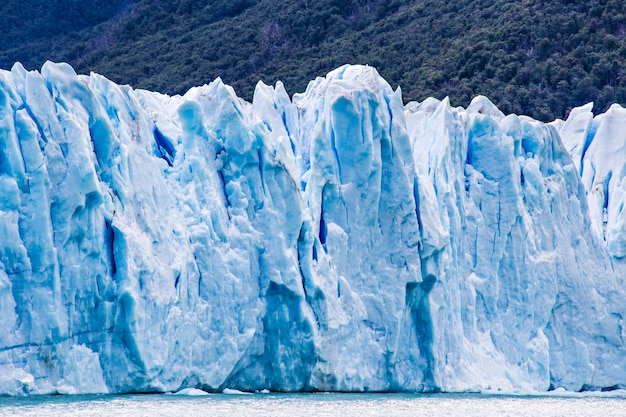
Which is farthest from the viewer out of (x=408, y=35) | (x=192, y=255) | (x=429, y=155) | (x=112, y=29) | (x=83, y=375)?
(x=112, y=29)

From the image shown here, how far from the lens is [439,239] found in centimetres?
2311

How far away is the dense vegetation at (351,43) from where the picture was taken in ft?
131

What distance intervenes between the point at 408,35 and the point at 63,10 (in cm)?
1801

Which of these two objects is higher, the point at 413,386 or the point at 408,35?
the point at 408,35

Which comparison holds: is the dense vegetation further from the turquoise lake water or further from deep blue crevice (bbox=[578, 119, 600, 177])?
the turquoise lake water

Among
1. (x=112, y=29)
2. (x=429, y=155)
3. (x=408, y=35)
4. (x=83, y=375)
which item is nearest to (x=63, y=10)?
(x=112, y=29)

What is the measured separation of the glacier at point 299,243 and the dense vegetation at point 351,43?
11614 millimetres

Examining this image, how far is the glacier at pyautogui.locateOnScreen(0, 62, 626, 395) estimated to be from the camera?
61.8ft

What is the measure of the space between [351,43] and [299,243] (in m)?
24.0

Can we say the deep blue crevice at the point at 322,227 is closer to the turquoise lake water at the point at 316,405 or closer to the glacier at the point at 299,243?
the glacier at the point at 299,243

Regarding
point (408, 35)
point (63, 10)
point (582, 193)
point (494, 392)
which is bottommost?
point (494, 392)

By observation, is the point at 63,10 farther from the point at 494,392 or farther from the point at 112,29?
the point at 494,392

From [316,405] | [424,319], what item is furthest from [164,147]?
[424,319]

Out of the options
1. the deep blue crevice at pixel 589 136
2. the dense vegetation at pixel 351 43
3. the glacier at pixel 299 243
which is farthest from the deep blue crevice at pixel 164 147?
the dense vegetation at pixel 351 43
